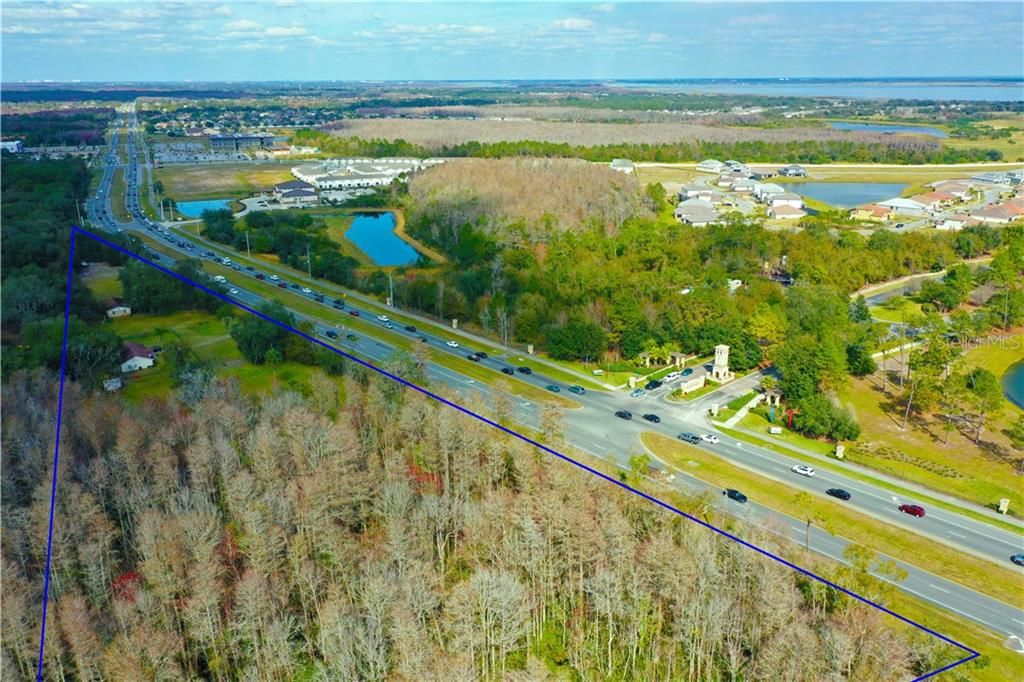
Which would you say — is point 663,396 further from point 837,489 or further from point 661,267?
point 661,267

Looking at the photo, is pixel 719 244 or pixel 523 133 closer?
pixel 719 244

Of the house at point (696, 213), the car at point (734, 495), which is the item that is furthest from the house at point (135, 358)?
the house at point (696, 213)

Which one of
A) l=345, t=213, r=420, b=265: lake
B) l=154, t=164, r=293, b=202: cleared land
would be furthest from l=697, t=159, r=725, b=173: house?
l=154, t=164, r=293, b=202: cleared land

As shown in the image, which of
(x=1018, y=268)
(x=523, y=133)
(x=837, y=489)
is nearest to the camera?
(x=837, y=489)

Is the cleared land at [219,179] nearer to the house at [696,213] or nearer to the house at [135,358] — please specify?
the house at [696,213]

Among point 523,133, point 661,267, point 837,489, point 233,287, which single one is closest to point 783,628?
point 837,489

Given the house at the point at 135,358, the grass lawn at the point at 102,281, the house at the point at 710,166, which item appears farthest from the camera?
the house at the point at 710,166
